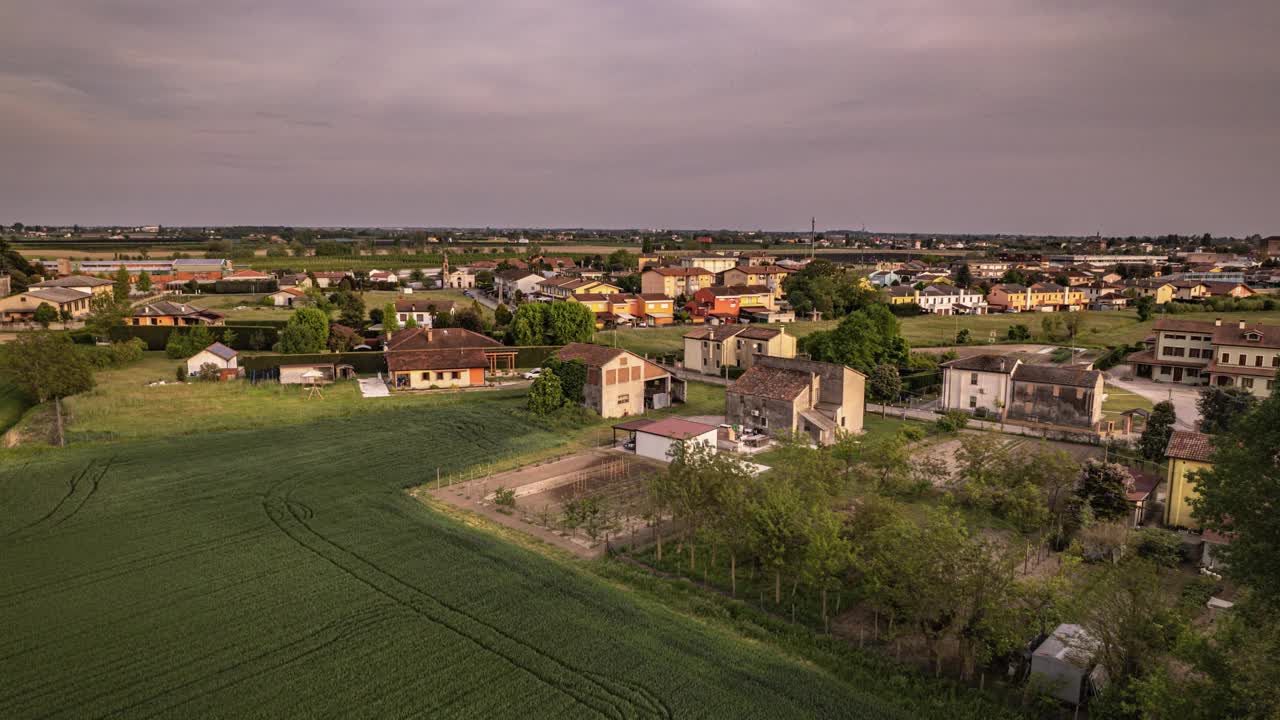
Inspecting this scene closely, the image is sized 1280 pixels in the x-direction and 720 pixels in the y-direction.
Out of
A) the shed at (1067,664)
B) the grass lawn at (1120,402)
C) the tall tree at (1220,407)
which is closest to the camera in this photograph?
the shed at (1067,664)

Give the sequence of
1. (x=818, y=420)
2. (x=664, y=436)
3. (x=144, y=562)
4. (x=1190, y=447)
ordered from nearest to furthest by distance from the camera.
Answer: (x=144, y=562) < (x=1190, y=447) < (x=664, y=436) < (x=818, y=420)

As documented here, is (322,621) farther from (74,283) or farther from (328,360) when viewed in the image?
(74,283)

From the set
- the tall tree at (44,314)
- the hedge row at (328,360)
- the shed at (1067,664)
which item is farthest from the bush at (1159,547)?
the tall tree at (44,314)

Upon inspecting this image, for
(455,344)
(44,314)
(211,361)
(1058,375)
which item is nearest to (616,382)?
(455,344)

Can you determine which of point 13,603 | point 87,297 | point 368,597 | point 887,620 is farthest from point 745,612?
point 87,297

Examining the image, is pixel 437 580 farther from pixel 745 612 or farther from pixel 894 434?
pixel 894 434

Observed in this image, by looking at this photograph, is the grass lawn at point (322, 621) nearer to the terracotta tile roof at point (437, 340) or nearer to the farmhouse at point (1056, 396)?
the terracotta tile roof at point (437, 340)
